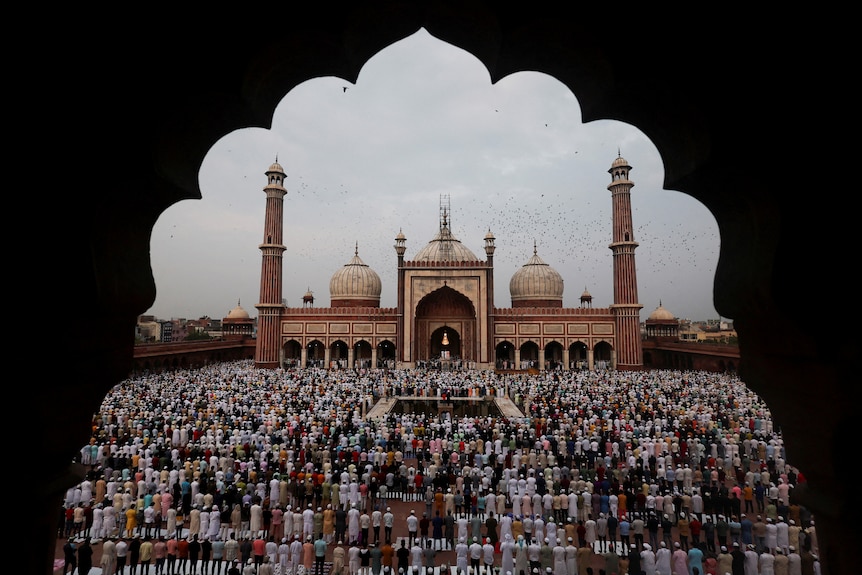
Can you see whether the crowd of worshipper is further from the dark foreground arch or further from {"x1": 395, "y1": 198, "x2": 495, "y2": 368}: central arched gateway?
{"x1": 395, "y1": 198, "x2": 495, "y2": 368}: central arched gateway

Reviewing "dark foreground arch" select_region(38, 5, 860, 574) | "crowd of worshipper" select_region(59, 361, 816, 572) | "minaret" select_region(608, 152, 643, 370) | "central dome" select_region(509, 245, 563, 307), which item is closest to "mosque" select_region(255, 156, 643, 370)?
"minaret" select_region(608, 152, 643, 370)

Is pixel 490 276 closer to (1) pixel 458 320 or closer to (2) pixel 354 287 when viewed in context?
(1) pixel 458 320

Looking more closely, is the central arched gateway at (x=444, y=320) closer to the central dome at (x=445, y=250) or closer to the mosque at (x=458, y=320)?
the mosque at (x=458, y=320)

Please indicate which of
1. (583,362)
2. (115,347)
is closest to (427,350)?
(583,362)

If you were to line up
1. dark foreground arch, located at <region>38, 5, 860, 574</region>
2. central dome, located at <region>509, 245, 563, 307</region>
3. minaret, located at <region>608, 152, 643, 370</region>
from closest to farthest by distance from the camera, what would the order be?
dark foreground arch, located at <region>38, 5, 860, 574</region>, minaret, located at <region>608, 152, 643, 370</region>, central dome, located at <region>509, 245, 563, 307</region>

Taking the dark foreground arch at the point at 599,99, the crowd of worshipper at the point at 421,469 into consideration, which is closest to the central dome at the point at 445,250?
the crowd of worshipper at the point at 421,469

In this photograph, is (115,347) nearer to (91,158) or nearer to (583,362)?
(91,158)
